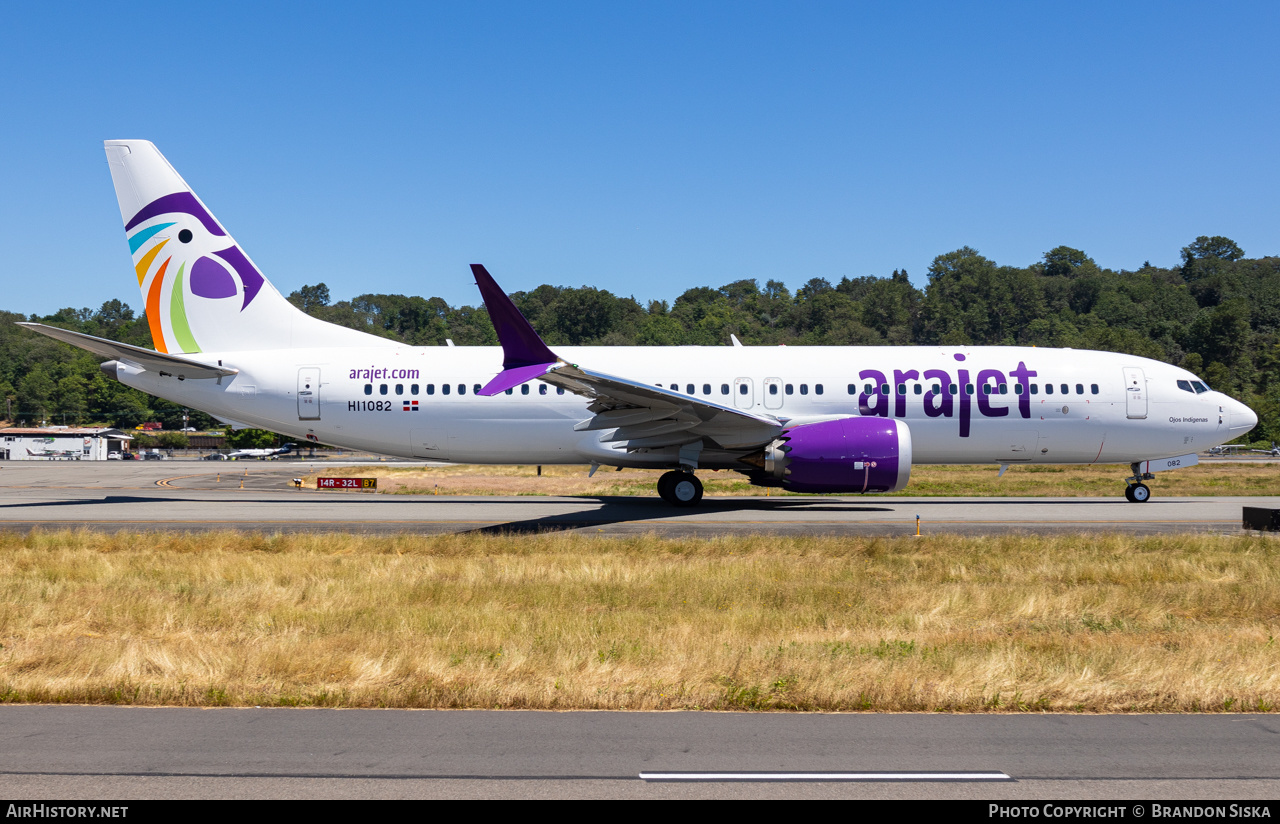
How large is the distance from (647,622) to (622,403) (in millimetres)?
12855

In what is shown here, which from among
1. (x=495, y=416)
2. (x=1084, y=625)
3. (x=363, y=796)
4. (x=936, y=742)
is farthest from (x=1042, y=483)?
(x=363, y=796)

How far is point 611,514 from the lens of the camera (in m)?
23.3

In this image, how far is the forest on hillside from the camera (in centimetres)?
11425

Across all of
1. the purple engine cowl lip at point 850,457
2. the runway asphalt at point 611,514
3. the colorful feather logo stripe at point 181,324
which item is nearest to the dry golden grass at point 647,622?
the runway asphalt at point 611,514

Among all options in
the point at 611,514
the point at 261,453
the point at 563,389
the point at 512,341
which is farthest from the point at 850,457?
the point at 261,453

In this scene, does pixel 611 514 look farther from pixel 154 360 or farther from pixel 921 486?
pixel 921 486

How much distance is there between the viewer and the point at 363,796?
5.47 meters

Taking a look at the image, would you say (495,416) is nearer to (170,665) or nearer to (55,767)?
(170,665)

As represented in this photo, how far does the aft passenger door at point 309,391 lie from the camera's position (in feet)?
84.1

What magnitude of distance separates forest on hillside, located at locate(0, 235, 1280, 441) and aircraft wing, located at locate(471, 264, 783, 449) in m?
93.3

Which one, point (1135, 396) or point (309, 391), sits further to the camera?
point (1135, 396)

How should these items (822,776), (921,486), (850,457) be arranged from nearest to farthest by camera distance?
(822,776) → (850,457) → (921,486)

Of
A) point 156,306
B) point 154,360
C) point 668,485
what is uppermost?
point 156,306

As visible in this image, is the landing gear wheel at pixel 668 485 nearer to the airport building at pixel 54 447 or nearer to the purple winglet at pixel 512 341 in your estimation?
the purple winglet at pixel 512 341
